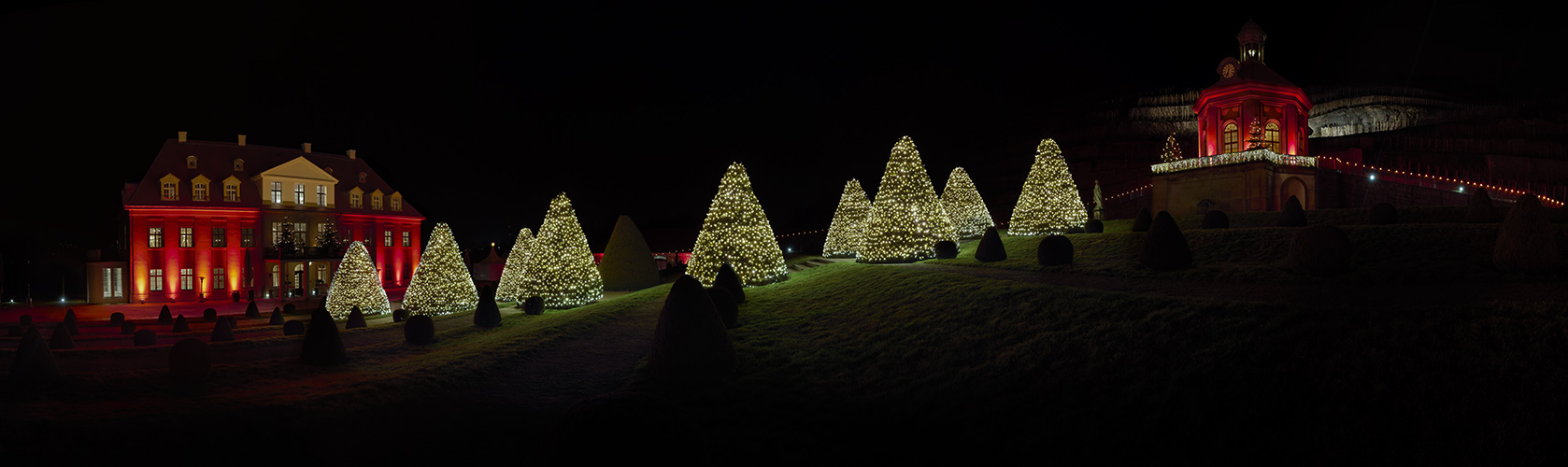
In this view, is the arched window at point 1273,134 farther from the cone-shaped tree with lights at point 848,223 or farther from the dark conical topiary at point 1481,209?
the cone-shaped tree with lights at point 848,223

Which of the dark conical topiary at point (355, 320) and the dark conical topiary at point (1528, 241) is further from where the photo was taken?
the dark conical topiary at point (355, 320)

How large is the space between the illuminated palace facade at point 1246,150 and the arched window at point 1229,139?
0.15 ft

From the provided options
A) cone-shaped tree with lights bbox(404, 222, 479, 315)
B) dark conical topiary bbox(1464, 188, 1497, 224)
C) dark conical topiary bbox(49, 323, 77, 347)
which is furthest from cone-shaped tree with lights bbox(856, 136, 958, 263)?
dark conical topiary bbox(49, 323, 77, 347)

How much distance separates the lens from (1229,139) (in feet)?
123

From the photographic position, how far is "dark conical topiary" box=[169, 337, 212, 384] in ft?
39.1

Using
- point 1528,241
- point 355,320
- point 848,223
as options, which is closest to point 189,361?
point 355,320

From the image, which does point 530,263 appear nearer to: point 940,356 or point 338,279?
point 338,279

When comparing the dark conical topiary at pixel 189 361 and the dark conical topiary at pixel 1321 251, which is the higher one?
the dark conical topiary at pixel 1321 251

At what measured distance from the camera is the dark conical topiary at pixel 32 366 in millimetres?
10984

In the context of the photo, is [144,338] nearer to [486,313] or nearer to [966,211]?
[486,313]

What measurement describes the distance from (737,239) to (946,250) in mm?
9303

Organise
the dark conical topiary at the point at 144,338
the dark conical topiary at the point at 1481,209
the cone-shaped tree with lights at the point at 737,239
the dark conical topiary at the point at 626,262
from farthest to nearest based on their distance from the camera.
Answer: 1. the dark conical topiary at the point at 626,262
2. the cone-shaped tree with lights at the point at 737,239
3. the dark conical topiary at the point at 1481,209
4. the dark conical topiary at the point at 144,338

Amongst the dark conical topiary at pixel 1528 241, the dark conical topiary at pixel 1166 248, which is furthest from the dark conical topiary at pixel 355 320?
the dark conical topiary at pixel 1528 241

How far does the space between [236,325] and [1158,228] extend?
33.4 metres
